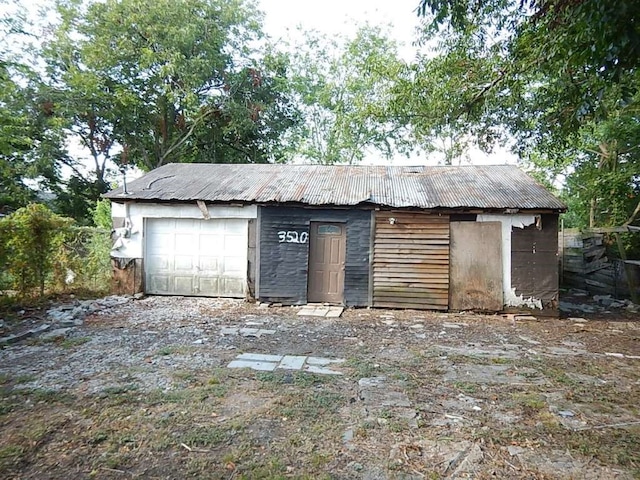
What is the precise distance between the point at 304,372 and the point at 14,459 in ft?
8.89

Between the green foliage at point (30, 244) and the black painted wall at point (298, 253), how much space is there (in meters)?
4.23

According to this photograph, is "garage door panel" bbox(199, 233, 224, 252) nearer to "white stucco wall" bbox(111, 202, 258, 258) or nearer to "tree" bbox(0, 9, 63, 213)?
"white stucco wall" bbox(111, 202, 258, 258)

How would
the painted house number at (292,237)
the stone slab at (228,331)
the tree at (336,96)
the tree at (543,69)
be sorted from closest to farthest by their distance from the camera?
the tree at (543,69)
the stone slab at (228,331)
the painted house number at (292,237)
the tree at (336,96)

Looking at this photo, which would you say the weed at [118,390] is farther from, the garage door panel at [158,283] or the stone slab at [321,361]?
the garage door panel at [158,283]

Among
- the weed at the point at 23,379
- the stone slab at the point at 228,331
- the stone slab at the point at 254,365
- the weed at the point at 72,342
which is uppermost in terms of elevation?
the weed at the point at 72,342

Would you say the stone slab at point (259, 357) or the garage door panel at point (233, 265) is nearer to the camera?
the stone slab at point (259, 357)

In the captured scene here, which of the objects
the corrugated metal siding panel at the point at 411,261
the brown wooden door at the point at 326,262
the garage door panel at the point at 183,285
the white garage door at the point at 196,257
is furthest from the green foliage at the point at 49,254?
the corrugated metal siding panel at the point at 411,261

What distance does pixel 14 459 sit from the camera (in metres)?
2.74

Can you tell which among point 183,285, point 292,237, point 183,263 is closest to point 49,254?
point 183,263

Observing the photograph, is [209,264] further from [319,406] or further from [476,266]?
[319,406]

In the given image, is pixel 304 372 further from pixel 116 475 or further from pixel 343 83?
pixel 343 83

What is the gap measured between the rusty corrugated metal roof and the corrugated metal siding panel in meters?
0.43

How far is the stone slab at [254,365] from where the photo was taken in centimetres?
479

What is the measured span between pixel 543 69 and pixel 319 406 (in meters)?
5.66
